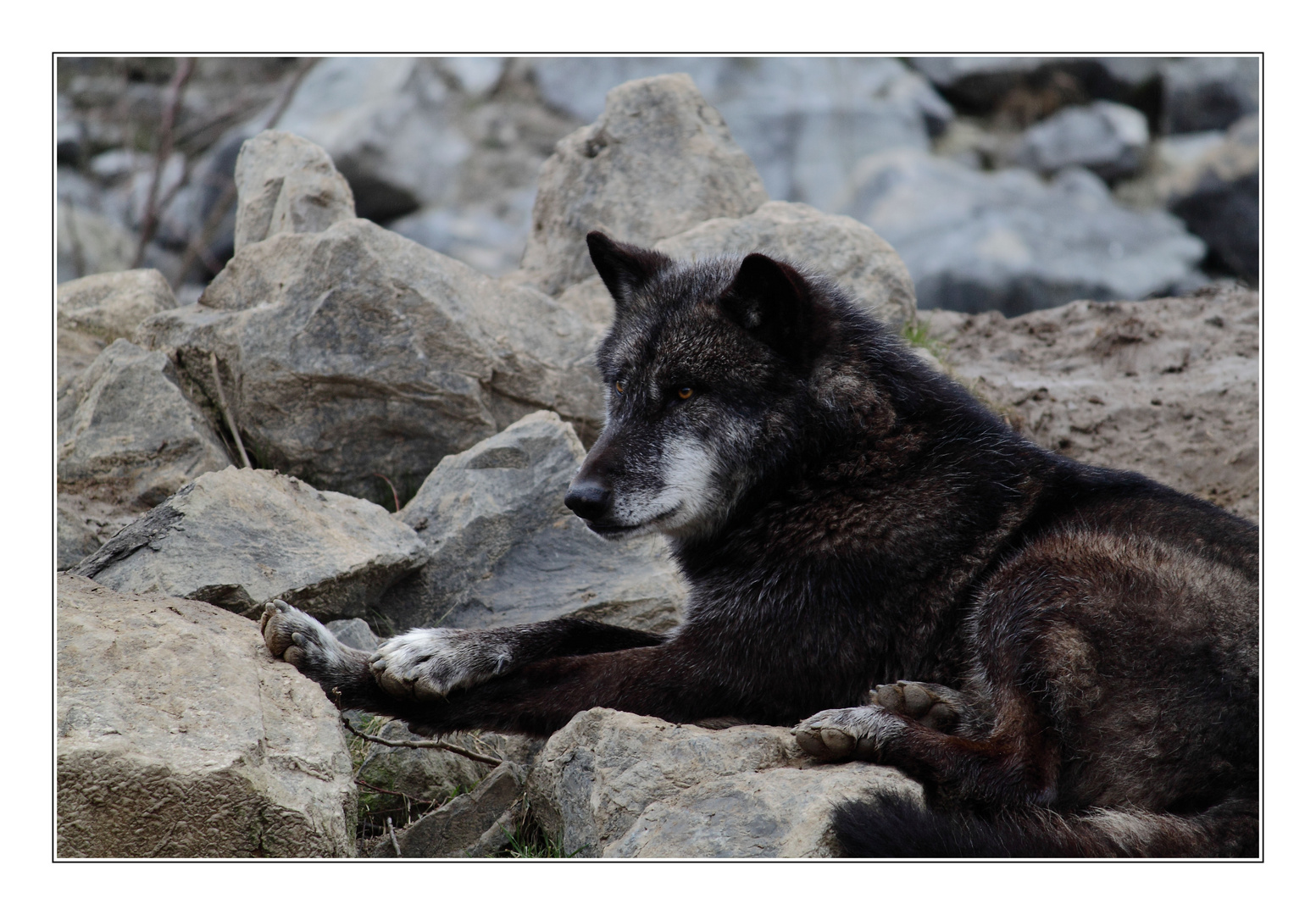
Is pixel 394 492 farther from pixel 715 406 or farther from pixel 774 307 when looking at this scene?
pixel 774 307

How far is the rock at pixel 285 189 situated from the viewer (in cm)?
827

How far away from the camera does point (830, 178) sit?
13125 millimetres

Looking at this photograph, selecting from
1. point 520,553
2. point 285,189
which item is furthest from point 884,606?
point 285,189

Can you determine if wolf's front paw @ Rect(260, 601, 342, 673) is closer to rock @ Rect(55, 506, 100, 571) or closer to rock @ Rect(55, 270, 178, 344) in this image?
rock @ Rect(55, 506, 100, 571)

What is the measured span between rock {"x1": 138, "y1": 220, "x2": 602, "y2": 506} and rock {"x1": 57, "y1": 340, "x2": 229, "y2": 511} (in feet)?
1.30

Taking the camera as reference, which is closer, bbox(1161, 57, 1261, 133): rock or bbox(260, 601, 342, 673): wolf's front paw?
bbox(260, 601, 342, 673): wolf's front paw

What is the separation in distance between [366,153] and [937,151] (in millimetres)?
9440

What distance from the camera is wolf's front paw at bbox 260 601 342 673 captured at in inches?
163

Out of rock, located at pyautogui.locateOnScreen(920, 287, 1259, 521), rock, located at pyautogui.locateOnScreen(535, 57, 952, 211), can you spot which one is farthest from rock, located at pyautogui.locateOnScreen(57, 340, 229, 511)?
rock, located at pyautogui.locateOnScreen(920, 287, 1259, 521)

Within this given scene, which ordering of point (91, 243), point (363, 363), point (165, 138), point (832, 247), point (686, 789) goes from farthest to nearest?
point (91, 243) < point (165, 138) < point (832, 247) < point (363, 363) < point (686, 789)

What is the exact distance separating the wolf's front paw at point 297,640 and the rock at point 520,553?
1378 mm

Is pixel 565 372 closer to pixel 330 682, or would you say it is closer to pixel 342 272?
pixel 342 272

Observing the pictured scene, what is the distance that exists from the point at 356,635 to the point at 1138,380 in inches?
248

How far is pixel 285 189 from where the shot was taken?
843 cm
